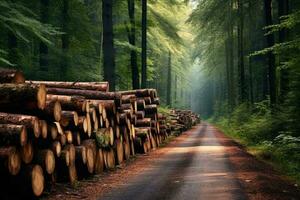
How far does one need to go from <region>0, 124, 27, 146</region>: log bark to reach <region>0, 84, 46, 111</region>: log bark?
74 centimetres

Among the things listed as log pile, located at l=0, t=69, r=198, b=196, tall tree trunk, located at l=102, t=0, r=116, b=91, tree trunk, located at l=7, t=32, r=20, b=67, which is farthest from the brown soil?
tree trunk, located at l=7, t=32, r=20, b=67

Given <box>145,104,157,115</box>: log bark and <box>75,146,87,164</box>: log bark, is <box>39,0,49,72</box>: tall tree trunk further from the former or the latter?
<box>75,146,87,164</box>: log bark

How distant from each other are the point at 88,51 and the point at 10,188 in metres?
20.5

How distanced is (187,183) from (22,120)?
3.77 m

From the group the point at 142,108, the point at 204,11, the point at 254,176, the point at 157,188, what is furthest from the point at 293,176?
→ the point at 204,11

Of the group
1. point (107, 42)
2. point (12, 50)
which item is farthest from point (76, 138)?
point (12, 50)

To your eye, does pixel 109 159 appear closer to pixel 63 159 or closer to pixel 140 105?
pixel 63 159

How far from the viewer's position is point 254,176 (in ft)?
34.8

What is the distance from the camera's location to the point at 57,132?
30.2ft

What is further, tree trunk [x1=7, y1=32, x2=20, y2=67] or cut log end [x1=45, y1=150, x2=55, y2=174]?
tree trunk [x1=7, y1=32, x2=20, y2=67]

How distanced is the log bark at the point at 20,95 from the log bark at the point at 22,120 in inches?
11.8

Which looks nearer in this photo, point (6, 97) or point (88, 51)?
point (6, 97)

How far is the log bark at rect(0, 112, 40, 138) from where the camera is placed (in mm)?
7977

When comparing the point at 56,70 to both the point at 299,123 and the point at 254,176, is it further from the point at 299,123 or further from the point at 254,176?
the point at 254,176
